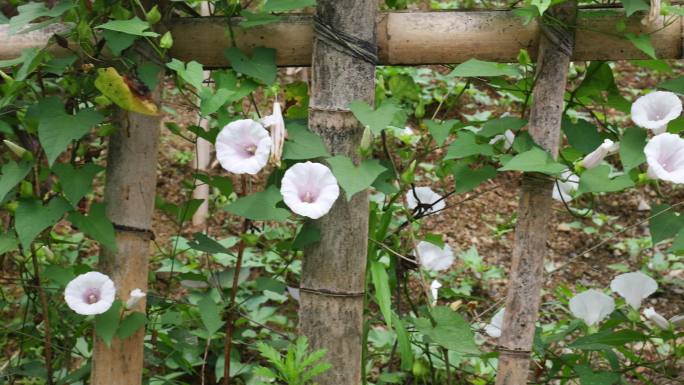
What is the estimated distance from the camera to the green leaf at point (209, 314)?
61.3 inches

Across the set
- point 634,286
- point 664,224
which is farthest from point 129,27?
point 634,286

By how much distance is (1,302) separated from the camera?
174 centimetres

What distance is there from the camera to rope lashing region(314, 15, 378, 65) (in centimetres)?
144

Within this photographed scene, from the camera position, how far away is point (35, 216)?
1.44 meters

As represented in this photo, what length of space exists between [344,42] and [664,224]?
2.02ft

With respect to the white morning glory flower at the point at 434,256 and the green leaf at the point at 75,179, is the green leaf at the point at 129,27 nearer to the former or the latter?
the green leaf at the point at 75,179

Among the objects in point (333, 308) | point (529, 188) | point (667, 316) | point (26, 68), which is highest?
point (26, 68)

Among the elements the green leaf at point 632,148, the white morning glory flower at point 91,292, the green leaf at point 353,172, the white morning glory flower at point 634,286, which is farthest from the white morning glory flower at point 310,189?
the white morning glory flower at point 634,286

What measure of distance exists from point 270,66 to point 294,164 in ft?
0.56

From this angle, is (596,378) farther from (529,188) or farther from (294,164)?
(294,164)

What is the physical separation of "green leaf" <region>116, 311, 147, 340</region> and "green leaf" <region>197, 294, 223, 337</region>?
0.10m

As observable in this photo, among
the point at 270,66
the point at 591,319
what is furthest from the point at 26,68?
the point at 591,319

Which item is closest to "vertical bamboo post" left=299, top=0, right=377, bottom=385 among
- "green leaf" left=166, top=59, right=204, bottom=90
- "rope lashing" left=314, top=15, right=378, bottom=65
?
"rope lashing" left=314, top=15, right=378, bottom=65

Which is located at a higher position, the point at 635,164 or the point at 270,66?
the point at 270,66
